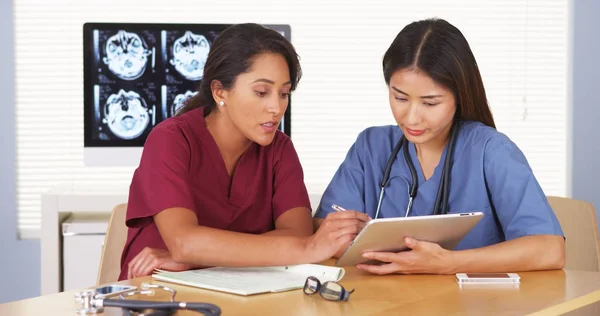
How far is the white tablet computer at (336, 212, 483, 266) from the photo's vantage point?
1.50m

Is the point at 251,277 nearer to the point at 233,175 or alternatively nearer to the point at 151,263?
the point at 151,263

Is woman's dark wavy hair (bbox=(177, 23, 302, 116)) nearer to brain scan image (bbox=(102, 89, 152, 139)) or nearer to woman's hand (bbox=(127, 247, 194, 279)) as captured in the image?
woman's hand (bbox=(127, 247, 194, 279))

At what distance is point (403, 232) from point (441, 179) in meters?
0.40

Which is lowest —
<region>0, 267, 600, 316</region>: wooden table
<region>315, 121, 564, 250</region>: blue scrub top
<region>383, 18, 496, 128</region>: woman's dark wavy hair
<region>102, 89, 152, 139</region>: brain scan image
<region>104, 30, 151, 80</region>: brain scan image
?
<region>0, 267, 600, 316</region>: wooden table

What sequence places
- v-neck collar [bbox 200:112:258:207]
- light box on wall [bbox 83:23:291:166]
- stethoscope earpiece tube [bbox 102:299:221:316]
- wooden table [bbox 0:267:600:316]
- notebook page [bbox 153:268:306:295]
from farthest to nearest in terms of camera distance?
light box on wall [bbox 83:23:291:166] < v-neck collar [bbox 200:112:258:207] < notebook page [bbox 153:268:306:295] < wooden table [bbox 0:267:600:316] < stethoscope earpiece tube [bbox 102:299:221:316]

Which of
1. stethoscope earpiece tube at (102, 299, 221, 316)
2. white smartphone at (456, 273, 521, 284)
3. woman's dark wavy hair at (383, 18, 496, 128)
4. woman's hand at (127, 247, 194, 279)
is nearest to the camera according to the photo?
stethoscope earpiece tube at (102, 299, 221, 316)

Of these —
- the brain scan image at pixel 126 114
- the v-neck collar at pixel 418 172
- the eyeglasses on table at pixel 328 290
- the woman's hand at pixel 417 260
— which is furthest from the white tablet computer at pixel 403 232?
the brain scan image at pixel 126 114

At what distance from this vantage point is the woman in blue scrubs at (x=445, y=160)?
182cm

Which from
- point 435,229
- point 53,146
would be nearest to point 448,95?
Result: point 435,229

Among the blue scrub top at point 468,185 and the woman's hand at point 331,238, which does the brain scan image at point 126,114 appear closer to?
the blue scrub top at point 468,185

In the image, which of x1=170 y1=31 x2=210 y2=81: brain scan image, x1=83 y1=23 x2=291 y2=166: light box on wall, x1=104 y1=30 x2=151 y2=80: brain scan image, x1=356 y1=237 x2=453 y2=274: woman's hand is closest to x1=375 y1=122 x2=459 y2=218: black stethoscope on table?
x1=356 y1=237 x2=453 y2=274: woman's hand

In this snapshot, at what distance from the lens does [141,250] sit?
75.6 inches

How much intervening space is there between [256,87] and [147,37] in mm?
1383

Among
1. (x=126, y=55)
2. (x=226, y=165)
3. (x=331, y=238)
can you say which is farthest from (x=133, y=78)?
(x=331, y=238)
